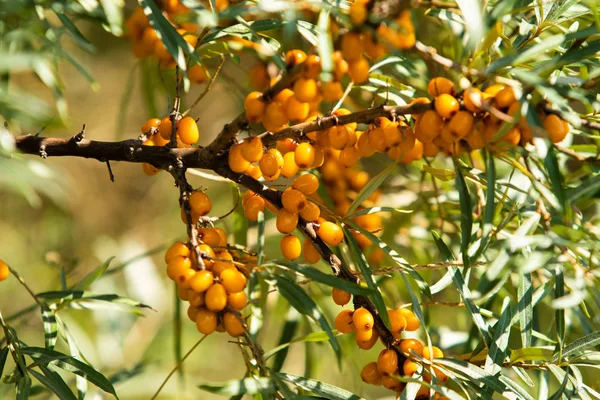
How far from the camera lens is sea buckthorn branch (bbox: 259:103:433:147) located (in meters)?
0.67

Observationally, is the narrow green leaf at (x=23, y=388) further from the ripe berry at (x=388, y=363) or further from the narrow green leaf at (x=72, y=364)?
the ripe berry at (x=388, y=363)

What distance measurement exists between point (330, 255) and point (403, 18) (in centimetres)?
30

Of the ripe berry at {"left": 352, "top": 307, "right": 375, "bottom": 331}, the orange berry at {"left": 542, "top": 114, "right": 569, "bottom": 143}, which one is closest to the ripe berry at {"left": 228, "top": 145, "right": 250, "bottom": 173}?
the ripe berry at {"left": 352, "top": 307, "right": 375, "bottom": 331}

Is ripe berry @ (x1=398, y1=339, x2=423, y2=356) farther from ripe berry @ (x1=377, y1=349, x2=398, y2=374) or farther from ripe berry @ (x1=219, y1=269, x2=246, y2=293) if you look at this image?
ripe berry @ (x1=219, y1=269, x2=246, y2=293)

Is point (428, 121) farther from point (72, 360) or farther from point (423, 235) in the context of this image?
point (423, 235)

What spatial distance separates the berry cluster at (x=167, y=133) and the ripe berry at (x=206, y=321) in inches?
8.4

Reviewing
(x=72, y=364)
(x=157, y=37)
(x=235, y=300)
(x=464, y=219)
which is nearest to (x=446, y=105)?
(x=464, y=219)

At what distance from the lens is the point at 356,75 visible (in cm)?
60

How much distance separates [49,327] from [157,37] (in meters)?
0.55

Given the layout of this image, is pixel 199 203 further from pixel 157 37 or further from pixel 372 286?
pixel 157 37

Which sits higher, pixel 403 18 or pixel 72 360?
pixel 403 18

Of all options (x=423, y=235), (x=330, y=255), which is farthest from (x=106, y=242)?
(x=330, y=255)

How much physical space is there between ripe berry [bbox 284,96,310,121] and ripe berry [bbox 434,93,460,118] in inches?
5.5

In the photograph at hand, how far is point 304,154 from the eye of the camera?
721 millimetres
